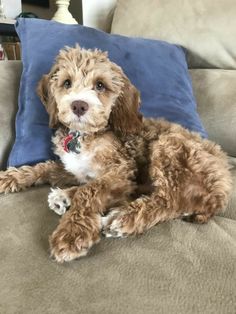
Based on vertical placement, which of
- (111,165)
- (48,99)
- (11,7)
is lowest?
(11,7)

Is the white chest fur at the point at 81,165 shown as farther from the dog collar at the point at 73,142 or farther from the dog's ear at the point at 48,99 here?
the dog's ear at the point at 48,99

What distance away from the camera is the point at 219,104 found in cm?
185

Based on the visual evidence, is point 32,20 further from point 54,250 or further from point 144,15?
point 54,250

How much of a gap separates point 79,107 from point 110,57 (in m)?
0.47

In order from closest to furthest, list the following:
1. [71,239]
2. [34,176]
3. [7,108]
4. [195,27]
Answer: [71,239] < [34,176] < [7,108] < [195,27]

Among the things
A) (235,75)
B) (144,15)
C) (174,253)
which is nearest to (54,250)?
(174,253)

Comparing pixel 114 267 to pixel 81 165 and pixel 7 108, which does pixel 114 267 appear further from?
pixel 7 108

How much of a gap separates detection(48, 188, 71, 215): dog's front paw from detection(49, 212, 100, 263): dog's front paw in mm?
91

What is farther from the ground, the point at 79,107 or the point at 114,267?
the point at 79,107

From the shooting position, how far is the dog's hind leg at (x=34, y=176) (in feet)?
4.47

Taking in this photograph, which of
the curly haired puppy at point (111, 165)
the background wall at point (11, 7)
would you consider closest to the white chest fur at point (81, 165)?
the curly haired puppy at point (111, 165)

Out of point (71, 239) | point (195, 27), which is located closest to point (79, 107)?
point (71, 239)

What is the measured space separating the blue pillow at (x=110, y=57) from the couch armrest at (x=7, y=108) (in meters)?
0.06

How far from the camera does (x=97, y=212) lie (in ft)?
3.74
